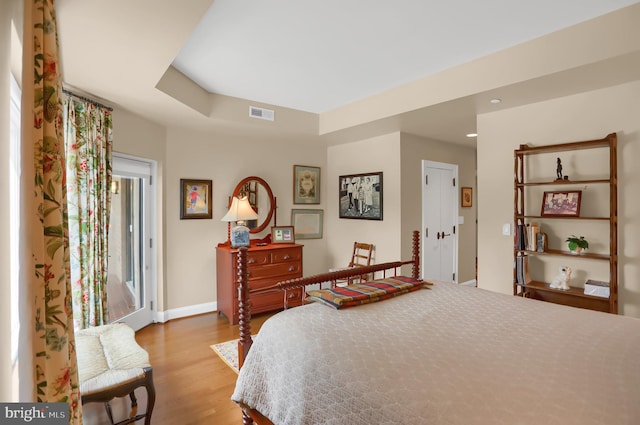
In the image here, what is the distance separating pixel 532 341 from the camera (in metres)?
1.52

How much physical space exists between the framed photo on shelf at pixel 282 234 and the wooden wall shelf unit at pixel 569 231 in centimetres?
275

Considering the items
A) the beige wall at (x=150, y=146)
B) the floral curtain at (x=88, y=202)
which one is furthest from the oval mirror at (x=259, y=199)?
the floral curtain at (x=88, y=202)

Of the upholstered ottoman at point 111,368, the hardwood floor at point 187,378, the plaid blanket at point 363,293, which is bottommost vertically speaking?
the hardwood floor at point 187,378

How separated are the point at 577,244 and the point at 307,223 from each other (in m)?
3.39

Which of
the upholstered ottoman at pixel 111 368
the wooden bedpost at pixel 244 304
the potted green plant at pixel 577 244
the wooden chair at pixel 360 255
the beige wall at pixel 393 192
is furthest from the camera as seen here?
the wooden chair at pixel 360 255

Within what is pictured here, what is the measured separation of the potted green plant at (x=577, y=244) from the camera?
9.18ft

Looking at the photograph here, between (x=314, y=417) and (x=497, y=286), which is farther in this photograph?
(x=497, y=286)

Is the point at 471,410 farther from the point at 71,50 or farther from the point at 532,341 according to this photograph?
the point at 71,50

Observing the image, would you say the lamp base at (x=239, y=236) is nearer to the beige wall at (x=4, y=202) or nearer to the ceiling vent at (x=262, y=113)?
the ceiling vent at (x=262, y=113)

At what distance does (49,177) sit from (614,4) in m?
3.22

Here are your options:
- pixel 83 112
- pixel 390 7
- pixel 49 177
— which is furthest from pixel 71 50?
pixel 390 7

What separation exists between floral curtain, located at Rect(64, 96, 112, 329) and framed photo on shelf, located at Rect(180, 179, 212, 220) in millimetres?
1150

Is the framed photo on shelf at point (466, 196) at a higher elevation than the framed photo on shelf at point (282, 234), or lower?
higher

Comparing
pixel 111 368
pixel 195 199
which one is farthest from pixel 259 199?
pixel 111 368
